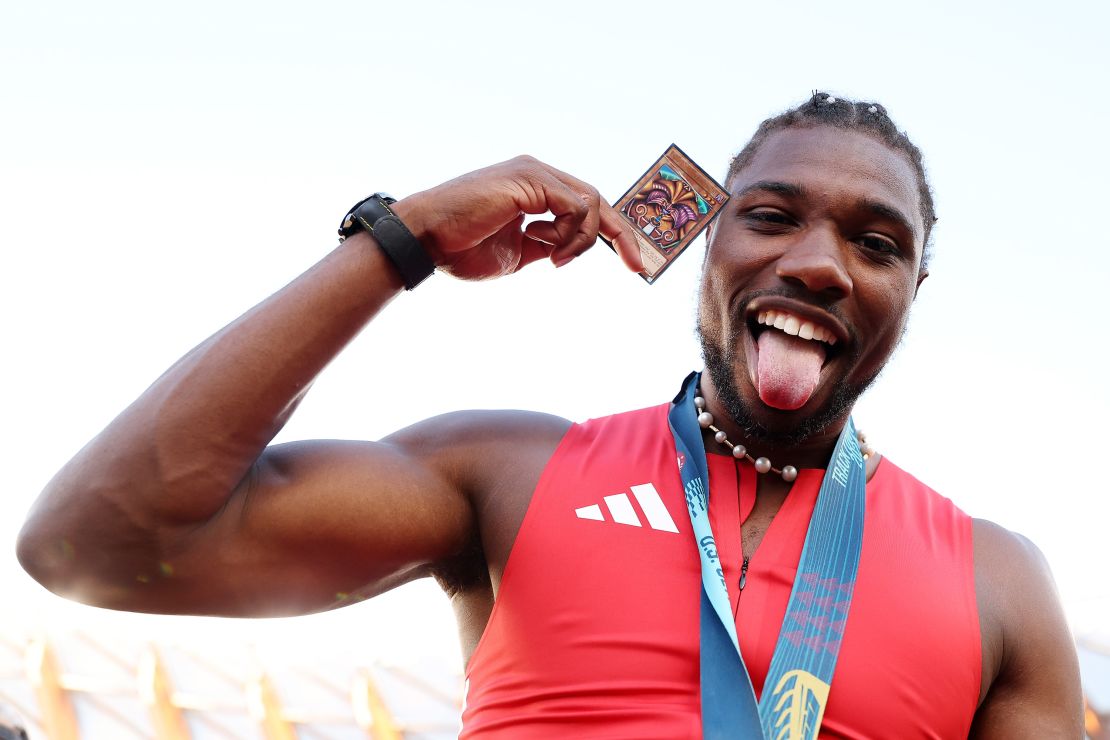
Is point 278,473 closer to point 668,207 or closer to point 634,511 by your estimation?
point 634,511

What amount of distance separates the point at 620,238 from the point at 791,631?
1.23m

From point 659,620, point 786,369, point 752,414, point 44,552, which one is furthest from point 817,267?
point 44,552

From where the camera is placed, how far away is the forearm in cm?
255

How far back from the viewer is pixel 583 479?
10.4 feet

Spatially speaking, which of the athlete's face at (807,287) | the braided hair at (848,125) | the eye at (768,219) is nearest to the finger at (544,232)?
the athlete's face at (807,287)

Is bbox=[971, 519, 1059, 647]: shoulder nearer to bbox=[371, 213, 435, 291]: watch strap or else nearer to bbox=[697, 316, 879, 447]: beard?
bbox=[697, 316, 879, 447]: beard

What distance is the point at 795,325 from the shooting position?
330cm

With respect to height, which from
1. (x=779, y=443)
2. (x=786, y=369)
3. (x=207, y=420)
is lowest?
(x=207, y=420)

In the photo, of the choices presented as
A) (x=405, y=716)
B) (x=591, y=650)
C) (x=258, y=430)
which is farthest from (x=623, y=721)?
(x=405, y=716)

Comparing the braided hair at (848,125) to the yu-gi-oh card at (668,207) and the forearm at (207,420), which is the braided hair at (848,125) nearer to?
the yu-gi-oh card at (668,207)

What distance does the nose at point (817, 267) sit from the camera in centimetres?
328

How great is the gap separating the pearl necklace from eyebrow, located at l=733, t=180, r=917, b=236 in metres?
0.70

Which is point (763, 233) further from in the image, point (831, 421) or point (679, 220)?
point (831, 421)

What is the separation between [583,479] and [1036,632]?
1.29 meters
